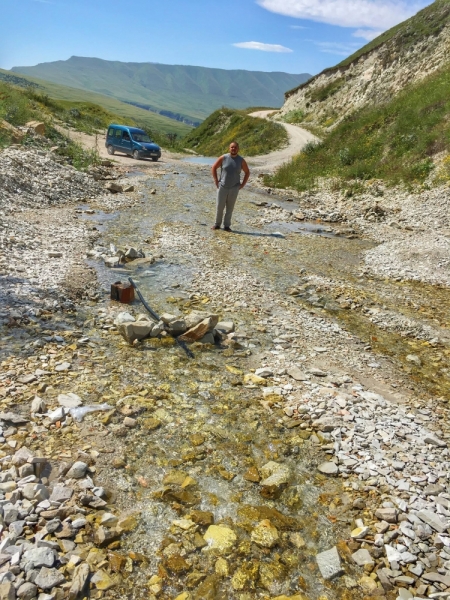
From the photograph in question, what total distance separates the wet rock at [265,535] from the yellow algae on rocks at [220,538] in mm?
225

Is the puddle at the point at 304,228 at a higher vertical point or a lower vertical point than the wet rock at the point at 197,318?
higher

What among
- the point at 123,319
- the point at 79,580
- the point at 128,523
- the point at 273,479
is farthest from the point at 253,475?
the point at 123,319

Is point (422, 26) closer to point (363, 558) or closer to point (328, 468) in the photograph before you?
point (328, 468)

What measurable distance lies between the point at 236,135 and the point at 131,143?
2878cm

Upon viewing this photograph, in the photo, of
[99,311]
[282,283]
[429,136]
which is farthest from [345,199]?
[99,311]

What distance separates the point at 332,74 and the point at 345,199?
45831mm

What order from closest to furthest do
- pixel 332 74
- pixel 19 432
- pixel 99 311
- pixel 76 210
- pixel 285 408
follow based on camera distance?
pixel 19 432, pixel 285 408, pixel 99 311, pixel 76 210, pixel 332 74

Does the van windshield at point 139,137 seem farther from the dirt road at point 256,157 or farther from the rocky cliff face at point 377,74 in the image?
the rocky cliff face at point 377,74

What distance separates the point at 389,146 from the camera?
25250mm

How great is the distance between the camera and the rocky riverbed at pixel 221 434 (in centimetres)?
407

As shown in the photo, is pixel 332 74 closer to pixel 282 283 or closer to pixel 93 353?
pixel 282 283

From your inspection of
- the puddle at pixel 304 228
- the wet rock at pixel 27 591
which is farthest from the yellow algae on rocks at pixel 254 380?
the puddle at pixel 304 228

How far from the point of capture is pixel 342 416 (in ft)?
20.7

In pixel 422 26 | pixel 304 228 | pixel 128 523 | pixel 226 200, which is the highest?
pixel 422 26
